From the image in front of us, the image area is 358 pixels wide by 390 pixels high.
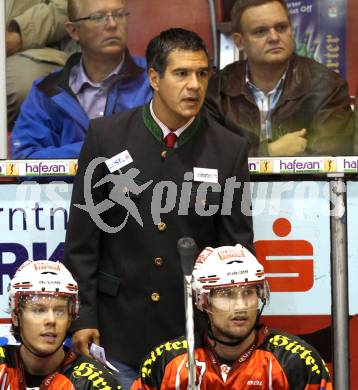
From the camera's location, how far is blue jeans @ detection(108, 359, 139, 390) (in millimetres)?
5012

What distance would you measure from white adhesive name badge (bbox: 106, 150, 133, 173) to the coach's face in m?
1.07

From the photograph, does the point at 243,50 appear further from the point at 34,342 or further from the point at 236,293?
the point at 34,342

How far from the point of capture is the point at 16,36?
19.4 ft

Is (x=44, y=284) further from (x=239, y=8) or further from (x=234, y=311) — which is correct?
(x=239, y=8)

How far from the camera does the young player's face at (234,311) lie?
4.62 m

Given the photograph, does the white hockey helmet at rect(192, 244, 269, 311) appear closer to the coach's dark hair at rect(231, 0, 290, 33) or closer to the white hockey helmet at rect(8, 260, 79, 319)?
the white hockey helmet at rect(8, 260, 79, 319)

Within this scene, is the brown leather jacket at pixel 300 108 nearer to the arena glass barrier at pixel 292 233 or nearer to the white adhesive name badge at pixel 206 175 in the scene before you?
the arena glass barrier at pixel 292 233

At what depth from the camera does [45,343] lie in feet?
15.1

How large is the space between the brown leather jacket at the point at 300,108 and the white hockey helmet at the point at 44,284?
1.35 meters

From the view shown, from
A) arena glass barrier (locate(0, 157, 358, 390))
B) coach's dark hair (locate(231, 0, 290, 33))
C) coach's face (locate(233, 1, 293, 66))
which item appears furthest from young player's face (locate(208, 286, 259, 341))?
coach's dark hair (locate(231, 0, 290, 33))

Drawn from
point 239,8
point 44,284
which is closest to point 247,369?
point 44,284

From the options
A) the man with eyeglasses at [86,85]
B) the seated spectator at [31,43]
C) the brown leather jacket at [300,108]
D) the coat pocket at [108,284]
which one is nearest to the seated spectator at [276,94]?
A: the brown leather jacket at [300,108]

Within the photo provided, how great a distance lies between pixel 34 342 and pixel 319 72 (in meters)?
2.06

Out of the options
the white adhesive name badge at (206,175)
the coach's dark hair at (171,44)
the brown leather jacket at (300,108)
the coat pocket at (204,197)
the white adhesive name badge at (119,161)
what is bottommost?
the coat pocket at (204,197)
